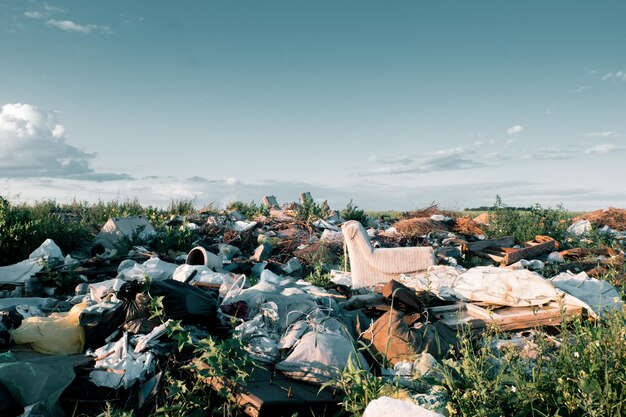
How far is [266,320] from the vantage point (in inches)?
174

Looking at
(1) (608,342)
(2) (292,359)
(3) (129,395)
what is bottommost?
(3) (129,395)

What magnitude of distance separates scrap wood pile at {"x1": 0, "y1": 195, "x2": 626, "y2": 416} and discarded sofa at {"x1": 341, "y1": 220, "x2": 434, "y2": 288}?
0.05 feet

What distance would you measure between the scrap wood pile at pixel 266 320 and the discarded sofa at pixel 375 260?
0.01 meters

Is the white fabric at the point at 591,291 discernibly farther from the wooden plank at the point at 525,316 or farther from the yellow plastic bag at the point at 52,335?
the yellow plastic bag at the point at 52,335

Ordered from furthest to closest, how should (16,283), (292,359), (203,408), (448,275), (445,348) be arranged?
(16,283)
(448,275)
(445,348)
(292,359)
(203,408)

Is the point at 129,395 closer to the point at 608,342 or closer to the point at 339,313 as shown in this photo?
the point at 339,313

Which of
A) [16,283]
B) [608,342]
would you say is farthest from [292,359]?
[16,283]

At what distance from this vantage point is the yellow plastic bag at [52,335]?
14.5 ft

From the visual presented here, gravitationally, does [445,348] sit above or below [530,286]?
below

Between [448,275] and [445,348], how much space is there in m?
2.07

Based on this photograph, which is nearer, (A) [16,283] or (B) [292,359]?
(B) [292,359]

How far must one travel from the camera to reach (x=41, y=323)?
454cm

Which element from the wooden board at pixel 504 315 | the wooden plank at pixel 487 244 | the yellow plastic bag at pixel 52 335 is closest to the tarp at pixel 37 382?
the yellow plastic bag at pixel 52 335

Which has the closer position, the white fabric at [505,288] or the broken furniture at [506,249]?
the white fabric at [505,288]
